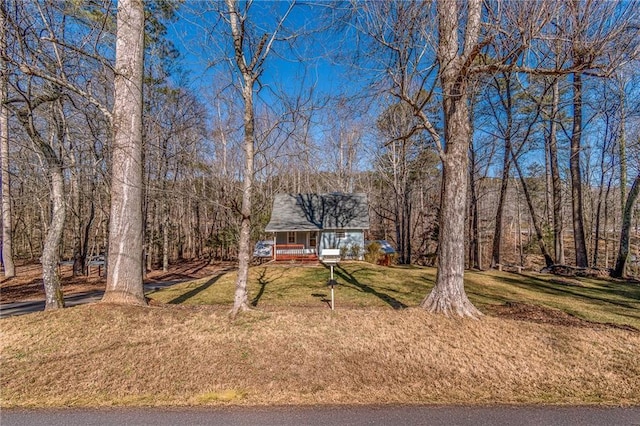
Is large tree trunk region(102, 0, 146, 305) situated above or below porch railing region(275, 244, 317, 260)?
above

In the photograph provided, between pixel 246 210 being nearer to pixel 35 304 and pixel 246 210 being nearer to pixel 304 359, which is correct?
pixel 304 359

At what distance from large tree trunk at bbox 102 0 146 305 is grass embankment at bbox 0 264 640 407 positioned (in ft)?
2.40

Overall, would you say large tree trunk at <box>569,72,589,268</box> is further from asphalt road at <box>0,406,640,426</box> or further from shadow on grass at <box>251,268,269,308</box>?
shadow on grass at <box>251,268,269,308</box>

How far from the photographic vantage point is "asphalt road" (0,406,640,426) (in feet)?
8.70

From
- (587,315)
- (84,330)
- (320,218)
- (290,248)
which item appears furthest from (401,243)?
(84,330)

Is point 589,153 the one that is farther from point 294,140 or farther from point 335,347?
point 335,347

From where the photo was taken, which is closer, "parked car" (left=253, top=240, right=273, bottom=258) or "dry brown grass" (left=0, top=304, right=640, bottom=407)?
"dry brown grass" (left=0, top=304, right=640, bottom=407)

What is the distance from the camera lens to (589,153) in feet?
61.9

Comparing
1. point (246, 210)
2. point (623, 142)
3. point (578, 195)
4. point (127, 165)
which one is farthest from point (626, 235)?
point (127, 165)

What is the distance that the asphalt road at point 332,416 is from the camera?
2.65m

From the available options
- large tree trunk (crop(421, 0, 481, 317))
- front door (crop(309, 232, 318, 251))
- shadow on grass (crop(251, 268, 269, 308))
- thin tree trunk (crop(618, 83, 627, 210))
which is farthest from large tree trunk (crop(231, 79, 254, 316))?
thin tree trunk (crop(618, 83, 627, 210))

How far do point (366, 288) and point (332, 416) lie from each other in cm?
690

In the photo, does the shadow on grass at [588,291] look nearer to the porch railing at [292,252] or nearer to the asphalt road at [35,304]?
the porch railing at [292,252]

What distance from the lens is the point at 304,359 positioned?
13.1 ft
